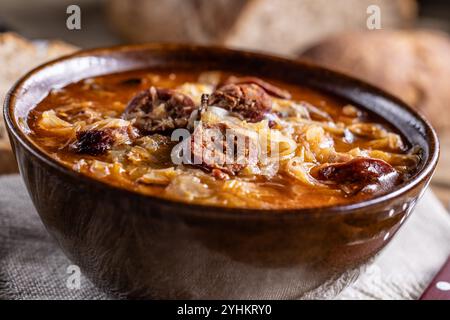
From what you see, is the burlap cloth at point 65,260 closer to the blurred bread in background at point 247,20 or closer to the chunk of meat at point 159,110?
the chunk of meat at point 159,110

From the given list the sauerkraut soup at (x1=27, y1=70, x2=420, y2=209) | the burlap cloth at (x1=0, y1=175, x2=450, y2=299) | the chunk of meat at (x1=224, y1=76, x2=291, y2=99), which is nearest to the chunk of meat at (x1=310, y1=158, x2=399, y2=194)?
the sauerkraut soup at (x1=27, y1=70, x2=420, y2=209)

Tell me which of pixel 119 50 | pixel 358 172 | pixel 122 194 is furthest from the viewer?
pixel 119 50

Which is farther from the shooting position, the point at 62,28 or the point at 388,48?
the point at 62,28

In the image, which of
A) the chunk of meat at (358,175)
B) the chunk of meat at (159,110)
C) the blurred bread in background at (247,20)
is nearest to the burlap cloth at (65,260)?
the chunk of meat at (358,175)

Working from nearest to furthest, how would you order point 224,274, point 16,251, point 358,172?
point 224,274 → point 358,172 → point 16,251

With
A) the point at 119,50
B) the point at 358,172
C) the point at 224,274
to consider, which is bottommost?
the point at 224,274
